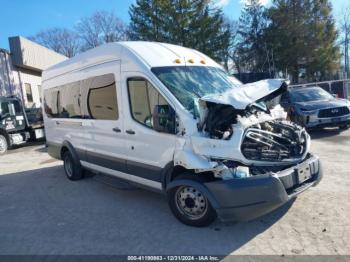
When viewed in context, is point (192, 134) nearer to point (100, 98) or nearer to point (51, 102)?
point (100, 98)

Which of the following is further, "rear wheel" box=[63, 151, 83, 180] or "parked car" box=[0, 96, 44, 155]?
"parked car" box=[0, 96, 44, 155]

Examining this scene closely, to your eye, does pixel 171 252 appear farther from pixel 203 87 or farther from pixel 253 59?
pixel 253 59

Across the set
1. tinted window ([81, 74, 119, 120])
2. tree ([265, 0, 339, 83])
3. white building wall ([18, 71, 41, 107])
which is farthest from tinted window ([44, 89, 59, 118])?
tree ([265, 0, 339, 83])

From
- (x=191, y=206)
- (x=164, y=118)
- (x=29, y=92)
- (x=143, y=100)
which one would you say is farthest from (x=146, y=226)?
(x=29, y=92)

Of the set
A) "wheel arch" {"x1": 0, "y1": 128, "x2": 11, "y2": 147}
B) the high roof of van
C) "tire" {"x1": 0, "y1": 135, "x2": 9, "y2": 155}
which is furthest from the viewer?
"wheel arch" {"x1": 0, "y1": 128, "x2": 11, "y2": 147}

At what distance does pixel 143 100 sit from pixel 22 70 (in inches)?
781

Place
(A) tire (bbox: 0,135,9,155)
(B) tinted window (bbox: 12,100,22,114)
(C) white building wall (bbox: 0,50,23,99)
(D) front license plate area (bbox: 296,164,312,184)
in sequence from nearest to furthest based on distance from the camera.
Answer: (D) front license plate area (bbox: 296,164,312,184), (A) tire (bbox: 0,135,9,155), (B) tinted window (bbox: 12,100,22,114), (C) white building wall (bbox: 0,50,23,99)

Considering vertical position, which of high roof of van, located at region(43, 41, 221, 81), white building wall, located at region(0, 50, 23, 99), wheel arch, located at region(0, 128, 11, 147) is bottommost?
wheel arch, located at region(0, 128, 11, 147)

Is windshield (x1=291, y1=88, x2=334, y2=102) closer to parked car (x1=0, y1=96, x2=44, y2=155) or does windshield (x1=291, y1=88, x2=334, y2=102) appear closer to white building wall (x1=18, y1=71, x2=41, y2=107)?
parked car (x1=0, y1=96, x2=44, y2=155)

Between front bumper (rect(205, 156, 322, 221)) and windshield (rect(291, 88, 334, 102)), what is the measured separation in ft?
26.9

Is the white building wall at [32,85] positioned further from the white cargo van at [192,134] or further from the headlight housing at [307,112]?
the white cargo van at [192,134]

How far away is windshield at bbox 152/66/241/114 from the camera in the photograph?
4.48m

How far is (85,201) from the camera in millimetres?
5930

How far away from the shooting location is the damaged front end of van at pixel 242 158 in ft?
12.6
